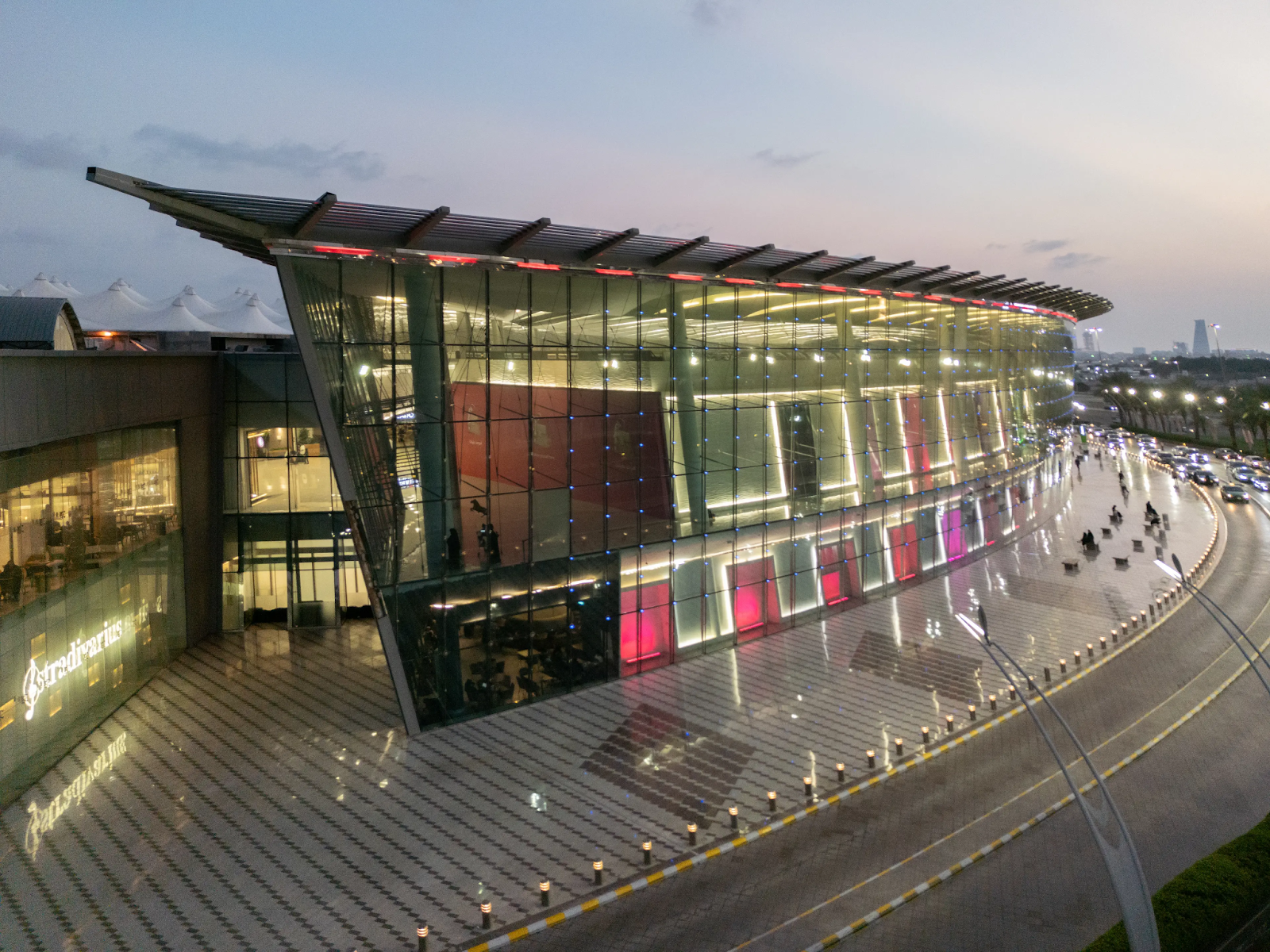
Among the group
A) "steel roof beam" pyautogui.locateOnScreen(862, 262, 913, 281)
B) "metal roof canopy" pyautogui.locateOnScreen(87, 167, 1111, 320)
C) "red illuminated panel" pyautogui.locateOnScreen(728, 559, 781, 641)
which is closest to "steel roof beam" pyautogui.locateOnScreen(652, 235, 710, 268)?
"metal roof canopy" pyautogui.locateOnScreen(87, 167, 1111, 320)

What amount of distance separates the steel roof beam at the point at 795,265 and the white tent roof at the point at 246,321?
1548 inches

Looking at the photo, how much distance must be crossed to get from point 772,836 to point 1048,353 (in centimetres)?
4285

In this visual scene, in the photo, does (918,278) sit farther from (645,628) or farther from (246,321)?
(246,321)

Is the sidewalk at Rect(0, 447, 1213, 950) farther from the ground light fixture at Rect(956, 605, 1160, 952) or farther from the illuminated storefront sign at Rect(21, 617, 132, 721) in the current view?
the ground light fixture at Rect(956, 605, 1160, 952)

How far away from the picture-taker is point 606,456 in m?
23.0

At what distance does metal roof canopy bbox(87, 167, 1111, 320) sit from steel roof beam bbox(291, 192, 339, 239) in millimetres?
28

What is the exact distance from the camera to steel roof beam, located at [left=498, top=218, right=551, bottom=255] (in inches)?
719

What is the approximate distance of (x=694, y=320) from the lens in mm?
24469

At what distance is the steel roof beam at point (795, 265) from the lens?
78.7 feet

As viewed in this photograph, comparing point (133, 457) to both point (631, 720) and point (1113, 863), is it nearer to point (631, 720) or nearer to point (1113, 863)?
point (631, 720)

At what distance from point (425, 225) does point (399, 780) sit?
11.8 metres

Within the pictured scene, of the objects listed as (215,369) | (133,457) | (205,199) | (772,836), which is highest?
(205,199)

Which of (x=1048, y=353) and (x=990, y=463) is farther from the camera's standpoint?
(x=1048, y=353)

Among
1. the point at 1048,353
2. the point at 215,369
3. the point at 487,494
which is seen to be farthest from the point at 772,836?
the point at 1048,353
